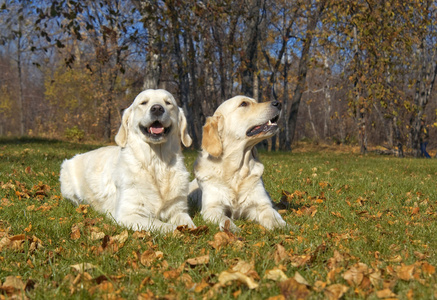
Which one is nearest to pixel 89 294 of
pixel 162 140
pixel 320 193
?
pixel 162 140

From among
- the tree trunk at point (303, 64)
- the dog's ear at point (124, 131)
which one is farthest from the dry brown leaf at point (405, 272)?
the tree trunk at point (303, 64)

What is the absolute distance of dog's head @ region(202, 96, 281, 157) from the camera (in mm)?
4309

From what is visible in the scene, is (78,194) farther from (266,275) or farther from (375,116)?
(375,116)

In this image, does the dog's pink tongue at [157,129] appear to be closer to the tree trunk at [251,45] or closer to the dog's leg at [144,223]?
the dog's leg at [144,223]

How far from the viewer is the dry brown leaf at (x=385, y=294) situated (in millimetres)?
1941

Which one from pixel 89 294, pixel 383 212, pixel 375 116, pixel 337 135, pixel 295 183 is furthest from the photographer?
pixel 337 135

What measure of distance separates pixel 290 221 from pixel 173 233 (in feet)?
4.45

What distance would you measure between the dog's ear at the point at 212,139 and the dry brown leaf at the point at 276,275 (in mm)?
2210

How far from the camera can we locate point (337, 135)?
94.3 ft

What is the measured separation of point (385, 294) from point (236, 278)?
2.48ft

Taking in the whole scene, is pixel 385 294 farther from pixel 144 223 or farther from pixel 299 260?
pixel 144 223

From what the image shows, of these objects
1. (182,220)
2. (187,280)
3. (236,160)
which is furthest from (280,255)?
(236,160)

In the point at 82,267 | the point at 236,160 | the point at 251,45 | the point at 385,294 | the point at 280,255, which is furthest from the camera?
the point at 251,45

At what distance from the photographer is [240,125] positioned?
4.38 metres
